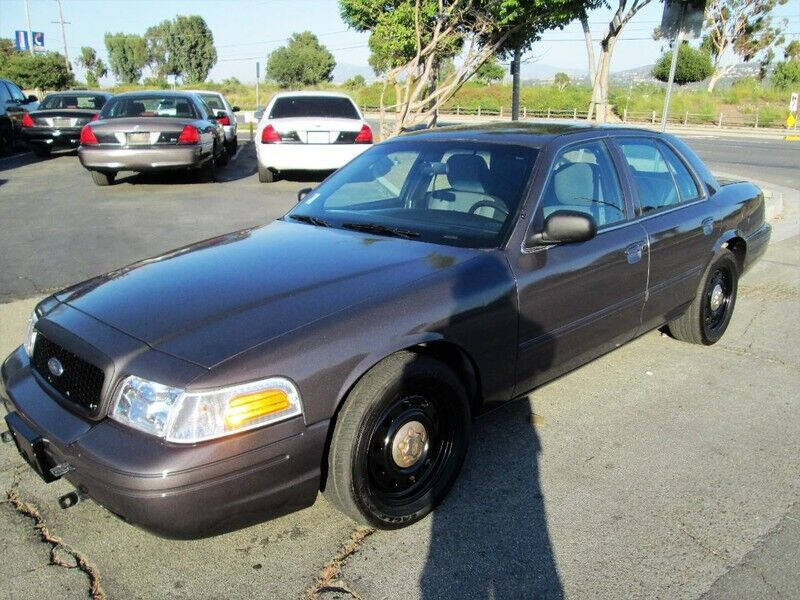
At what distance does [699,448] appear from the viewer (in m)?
3.58

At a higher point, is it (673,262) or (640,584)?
(673,262)

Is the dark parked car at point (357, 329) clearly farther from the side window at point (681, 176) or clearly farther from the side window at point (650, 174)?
the side window at point (681, 176)

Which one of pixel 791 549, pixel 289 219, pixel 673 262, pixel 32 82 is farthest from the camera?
pixel 32 82

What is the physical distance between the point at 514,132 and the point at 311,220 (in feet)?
4.10

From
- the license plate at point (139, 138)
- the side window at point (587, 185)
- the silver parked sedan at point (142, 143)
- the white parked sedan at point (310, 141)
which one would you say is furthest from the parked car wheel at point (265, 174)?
the side window at point (587, 185)

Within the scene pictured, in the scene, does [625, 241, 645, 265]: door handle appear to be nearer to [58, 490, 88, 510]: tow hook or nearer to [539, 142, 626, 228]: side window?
[539, 142, 626, 228]: side window

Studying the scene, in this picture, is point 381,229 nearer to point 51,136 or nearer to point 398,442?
point 398,442

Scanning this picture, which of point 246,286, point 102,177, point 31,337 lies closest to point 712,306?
point 246,286

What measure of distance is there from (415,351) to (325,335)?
1.62ft

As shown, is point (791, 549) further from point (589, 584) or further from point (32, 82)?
point (32, 82)

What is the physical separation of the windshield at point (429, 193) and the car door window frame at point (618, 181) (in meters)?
0.09

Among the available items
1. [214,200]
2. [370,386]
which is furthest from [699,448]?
[214,200]

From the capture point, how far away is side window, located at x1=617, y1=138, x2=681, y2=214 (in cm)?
419

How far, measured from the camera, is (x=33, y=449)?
2.57 meters
